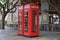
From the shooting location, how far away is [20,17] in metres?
19.5

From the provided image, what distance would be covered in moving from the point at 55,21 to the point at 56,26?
4.13 feet

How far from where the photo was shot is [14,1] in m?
30.9

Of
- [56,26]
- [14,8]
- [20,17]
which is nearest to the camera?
[20,17]

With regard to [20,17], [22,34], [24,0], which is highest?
[24,0]

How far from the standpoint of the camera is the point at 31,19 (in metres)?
18.0

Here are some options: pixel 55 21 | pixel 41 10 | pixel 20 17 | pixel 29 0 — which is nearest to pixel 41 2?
pixel 41 10

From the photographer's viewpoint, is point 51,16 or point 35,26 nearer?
point 35,26

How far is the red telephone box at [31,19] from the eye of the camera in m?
17.9

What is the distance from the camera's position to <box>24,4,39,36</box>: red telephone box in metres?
17.9

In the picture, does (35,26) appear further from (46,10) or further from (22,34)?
(46,10)

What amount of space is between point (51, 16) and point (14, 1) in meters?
6.18

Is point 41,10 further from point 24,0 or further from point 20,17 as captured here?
point 20,17

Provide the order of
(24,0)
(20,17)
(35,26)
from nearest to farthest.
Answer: (35,26) < (20,17) < (24,0)

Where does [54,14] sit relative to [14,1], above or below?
below
